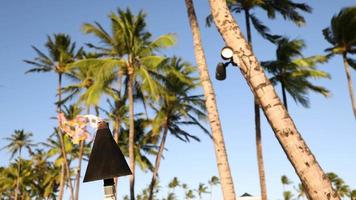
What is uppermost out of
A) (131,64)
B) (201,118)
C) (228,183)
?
(131,64)

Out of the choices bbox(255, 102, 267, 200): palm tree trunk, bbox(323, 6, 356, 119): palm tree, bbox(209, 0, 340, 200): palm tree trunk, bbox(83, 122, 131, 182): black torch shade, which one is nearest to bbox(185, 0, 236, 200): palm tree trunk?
bbox(209, 0, 340, 200): palm tree trunk

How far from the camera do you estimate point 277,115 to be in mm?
3863

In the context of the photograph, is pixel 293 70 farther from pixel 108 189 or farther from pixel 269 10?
pixel 108 189

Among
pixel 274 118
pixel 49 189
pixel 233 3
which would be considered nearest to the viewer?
pixel 274 118

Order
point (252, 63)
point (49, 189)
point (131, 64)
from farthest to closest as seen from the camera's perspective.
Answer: point (49, 189) → point (131, 64) → point (252, 63)

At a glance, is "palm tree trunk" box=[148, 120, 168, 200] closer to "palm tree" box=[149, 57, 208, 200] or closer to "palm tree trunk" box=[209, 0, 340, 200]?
"palm tree" box=[149, 57, 208, 200]

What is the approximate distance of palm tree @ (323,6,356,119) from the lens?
21.8 m

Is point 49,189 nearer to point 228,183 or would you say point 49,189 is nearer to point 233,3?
point 233,3

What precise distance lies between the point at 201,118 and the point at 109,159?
2058 centimetres

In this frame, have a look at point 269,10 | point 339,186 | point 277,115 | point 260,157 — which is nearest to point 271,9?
point 269,10

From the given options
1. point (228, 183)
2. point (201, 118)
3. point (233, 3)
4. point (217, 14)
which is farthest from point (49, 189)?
point (217, 14)

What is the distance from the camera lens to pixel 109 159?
389cm

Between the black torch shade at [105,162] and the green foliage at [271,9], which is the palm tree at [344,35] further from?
the black torch shade at [105,162]

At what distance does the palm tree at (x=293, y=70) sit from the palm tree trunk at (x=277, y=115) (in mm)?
13947
